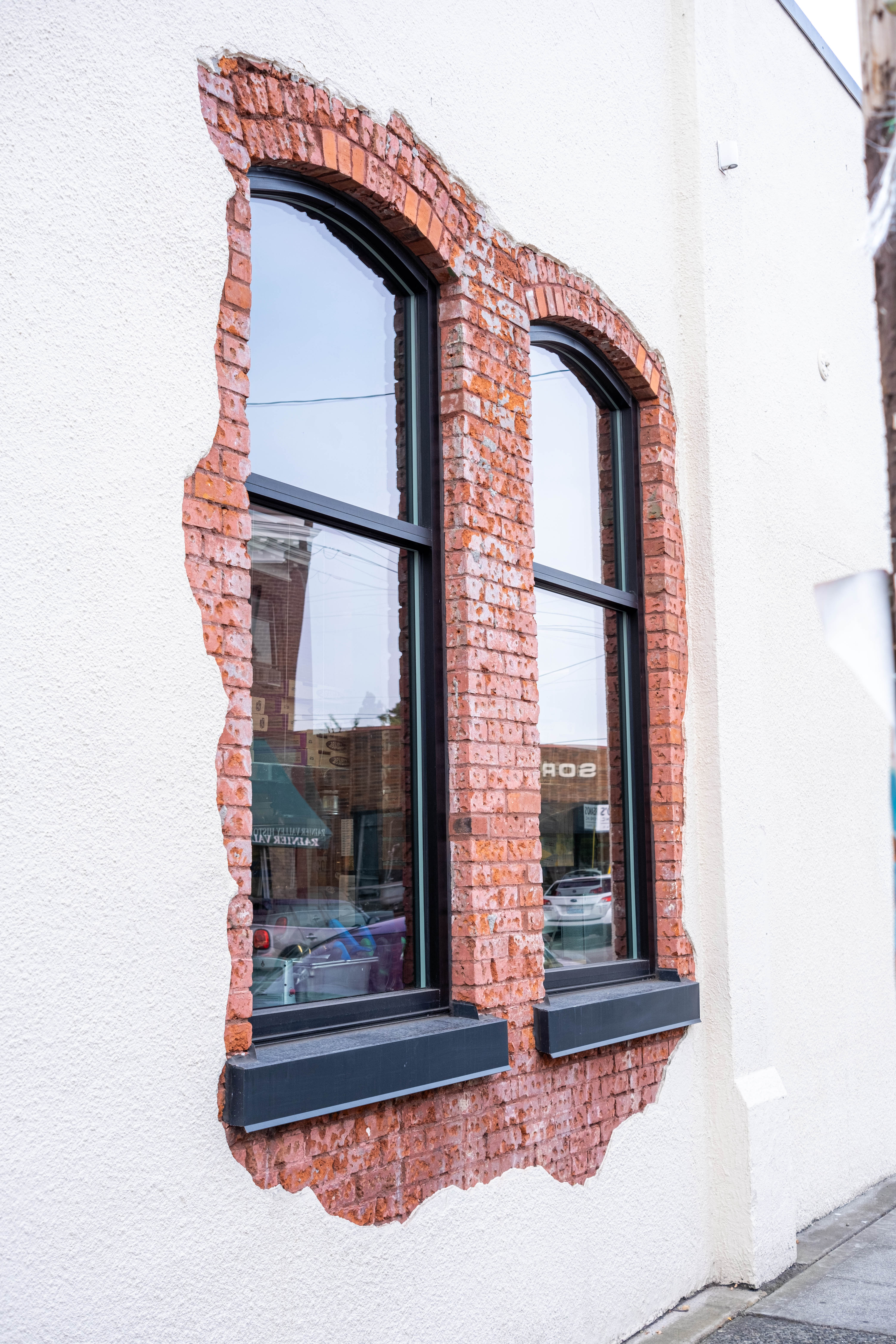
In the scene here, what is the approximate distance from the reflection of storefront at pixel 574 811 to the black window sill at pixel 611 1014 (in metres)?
0.49

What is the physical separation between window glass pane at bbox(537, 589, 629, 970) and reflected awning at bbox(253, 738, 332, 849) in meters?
1.20

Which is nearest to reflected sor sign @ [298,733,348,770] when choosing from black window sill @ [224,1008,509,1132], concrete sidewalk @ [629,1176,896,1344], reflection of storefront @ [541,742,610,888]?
black window sill @ [224,1008,509,1132]

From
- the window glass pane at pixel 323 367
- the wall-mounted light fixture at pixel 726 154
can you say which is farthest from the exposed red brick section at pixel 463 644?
the wall-mounted light fixture at pixel 726 154

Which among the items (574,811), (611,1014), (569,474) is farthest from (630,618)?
(611,1014)

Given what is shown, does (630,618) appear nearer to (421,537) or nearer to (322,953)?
(421,537)

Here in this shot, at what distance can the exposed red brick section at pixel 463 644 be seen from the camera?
124 inches

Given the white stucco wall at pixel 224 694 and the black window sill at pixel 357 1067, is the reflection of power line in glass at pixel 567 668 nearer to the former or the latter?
the white stucco wall at pixel 224 694

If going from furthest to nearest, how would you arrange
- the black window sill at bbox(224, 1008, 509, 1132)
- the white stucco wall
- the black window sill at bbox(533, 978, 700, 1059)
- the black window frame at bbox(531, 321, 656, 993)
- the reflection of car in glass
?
the black window frame at bbox(531, 321, 656, 993), the black window sill at bbox(533, 978, 700, 1059), the reflection of car in glass, the black window sill at bbox(224, 1008, 509, 1132), the white stucco wall

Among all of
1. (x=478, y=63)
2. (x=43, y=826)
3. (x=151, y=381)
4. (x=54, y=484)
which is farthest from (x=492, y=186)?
(x=43, y=826)

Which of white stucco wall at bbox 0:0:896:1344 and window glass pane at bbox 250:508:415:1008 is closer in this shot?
white stucco wall at bbox 0:0:896:1344

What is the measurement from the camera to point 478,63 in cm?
442

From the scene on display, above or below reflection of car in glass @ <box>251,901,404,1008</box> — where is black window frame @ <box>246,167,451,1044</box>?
above

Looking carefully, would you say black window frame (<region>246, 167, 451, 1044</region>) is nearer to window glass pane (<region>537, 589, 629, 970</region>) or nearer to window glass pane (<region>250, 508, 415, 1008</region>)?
window glass pane (<region>250, 508, 415, 1008</region>)

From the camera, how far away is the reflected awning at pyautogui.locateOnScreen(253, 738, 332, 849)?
354 cm
